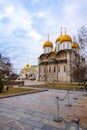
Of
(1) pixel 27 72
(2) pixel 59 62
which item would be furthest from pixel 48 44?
(1) pixel 27 72

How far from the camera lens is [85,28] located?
19.0m

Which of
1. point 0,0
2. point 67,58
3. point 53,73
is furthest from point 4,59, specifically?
point 0,0

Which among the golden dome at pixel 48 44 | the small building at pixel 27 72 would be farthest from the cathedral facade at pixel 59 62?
the small building at pixel 27 72

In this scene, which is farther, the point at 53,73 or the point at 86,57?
the point at 53,73

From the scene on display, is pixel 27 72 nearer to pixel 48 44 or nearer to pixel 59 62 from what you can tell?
pixel 48 44

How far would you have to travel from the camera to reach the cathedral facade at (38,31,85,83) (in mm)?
38641

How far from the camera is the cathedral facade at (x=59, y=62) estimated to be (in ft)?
127

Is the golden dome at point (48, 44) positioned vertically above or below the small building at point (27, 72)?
above

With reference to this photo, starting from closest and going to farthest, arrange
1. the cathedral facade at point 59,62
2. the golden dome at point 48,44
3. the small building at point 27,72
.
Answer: the cathedral facade at point 59,62
the golden dome at point 48,44
the small building at point 27,72

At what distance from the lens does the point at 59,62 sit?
41.4m

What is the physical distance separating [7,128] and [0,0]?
7339 mm

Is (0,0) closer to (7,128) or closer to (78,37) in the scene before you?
(7,128)

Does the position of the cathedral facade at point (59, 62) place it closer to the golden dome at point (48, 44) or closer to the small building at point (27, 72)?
the golden dome at point (48, 44)

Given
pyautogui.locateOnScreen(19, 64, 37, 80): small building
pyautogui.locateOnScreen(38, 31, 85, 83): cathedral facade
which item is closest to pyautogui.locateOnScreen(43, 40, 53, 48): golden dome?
pyautogui.locateOnScreen(38, 31, 85, 83): cathedral facade
